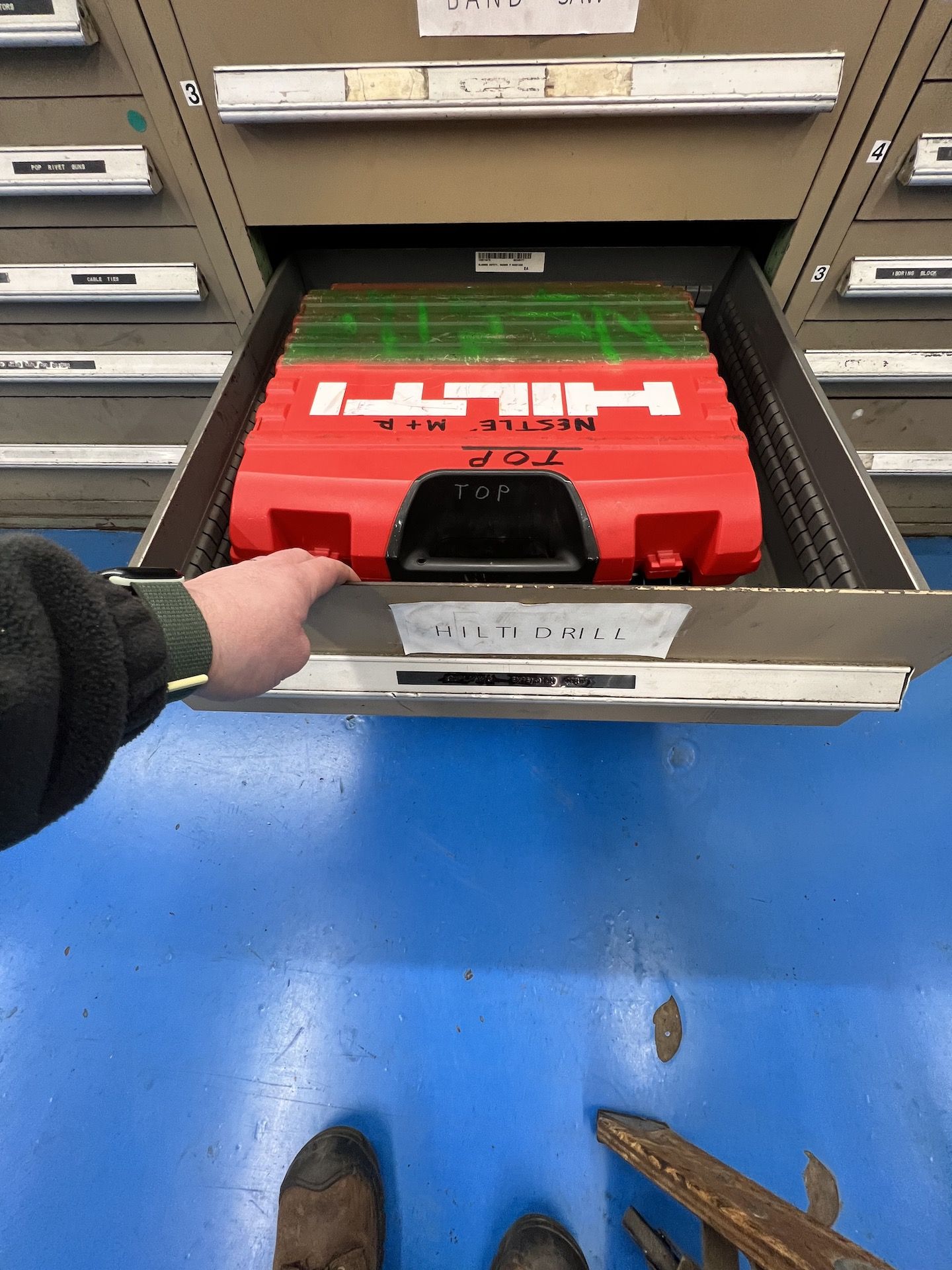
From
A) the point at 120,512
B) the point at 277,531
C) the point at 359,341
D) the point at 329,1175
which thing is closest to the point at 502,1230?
the point at 329,1175

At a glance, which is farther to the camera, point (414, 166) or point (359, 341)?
point (359, 341)

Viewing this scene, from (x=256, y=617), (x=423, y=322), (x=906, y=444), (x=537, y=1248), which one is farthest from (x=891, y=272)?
(x=537, y=1248)

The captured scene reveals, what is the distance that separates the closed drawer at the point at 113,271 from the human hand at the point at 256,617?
0.57 meters

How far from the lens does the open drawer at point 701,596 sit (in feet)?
1.74

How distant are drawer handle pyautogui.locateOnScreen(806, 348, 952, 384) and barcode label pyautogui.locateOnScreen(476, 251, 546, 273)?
1.47ft

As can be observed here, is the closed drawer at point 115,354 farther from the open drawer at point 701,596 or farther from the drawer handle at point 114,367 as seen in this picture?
the open drawer at point 701,596

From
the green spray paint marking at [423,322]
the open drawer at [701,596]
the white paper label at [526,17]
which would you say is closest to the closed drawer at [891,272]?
the open drawer at [701,596]

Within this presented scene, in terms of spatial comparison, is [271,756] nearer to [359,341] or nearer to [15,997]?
[15,997]

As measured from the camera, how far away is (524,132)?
2.22ft

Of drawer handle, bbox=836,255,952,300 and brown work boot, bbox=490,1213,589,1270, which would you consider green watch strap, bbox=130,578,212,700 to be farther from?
drawer handle, bbox=836,255,952,300

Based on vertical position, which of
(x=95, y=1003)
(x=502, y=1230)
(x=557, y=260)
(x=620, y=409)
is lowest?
(x=502, y=1230)

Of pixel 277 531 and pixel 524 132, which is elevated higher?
pixel 524 132

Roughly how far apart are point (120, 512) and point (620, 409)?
123 centimetres

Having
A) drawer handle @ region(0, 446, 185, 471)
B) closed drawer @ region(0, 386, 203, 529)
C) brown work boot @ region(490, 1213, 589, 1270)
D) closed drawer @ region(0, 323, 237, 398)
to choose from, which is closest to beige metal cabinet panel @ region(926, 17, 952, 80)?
closed drawer @ region(0, 323, 237, 398)
